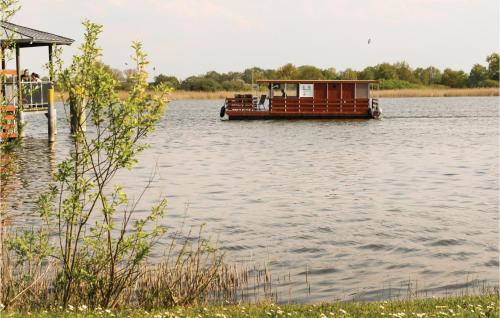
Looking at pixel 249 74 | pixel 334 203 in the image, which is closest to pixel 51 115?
pixel 334 203

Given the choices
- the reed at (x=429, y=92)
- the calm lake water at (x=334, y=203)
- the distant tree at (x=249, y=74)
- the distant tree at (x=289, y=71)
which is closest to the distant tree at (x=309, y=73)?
the distant tree at (x=289, y=71)

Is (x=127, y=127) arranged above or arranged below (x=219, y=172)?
above

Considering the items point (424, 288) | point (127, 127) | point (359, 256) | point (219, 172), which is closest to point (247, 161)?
point (219, 172)

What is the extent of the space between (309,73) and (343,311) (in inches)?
4207

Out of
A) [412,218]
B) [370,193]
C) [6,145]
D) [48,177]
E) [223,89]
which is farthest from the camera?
[223,89]

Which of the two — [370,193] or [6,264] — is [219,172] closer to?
[370,193]

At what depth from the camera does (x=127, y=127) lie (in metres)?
10.2

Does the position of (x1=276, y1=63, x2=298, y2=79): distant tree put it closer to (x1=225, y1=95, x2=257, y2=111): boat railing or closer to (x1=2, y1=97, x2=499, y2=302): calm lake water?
(x1=225, y1=95, x2=257, y2=111): boat railing

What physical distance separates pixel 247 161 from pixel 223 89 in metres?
88.3

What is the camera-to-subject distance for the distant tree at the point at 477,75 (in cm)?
13388

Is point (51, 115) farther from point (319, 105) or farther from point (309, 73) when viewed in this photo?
point (309, 73)

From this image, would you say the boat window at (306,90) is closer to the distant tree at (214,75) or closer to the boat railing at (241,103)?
the boat railing at (241,103)

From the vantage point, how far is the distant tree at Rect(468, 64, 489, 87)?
439ft

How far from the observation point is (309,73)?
115 m
